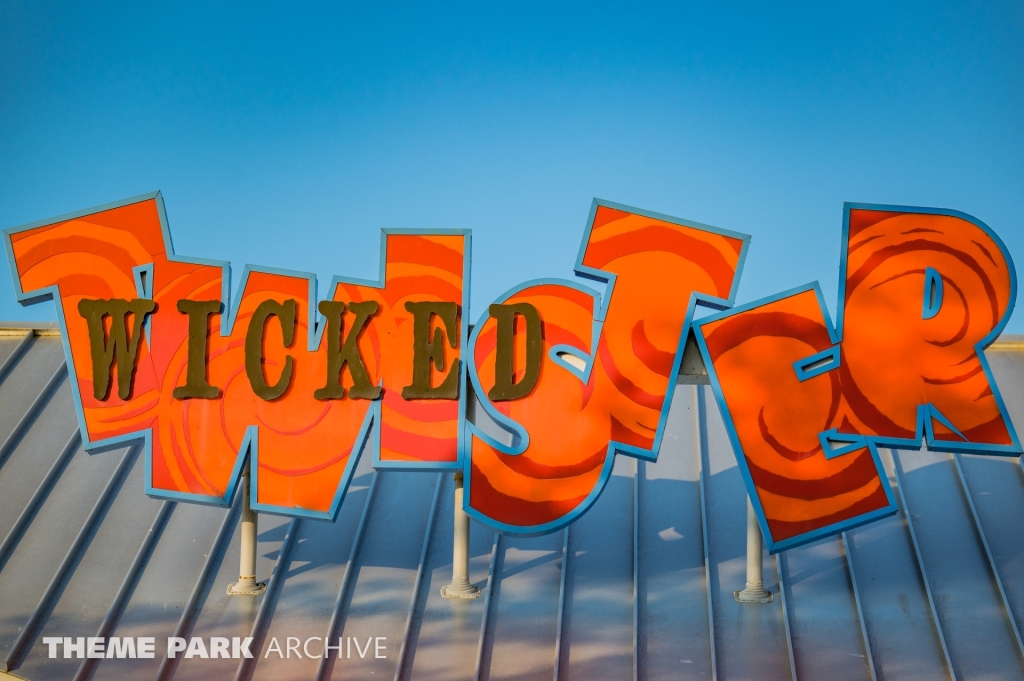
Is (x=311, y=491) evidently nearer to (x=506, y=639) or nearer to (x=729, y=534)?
(x=506, y=639)

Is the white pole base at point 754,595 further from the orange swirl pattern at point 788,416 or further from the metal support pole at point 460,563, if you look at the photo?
the metal support pole at point 460,563

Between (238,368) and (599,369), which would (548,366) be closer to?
(599,369)

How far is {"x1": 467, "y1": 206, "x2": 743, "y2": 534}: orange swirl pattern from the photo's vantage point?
320 inches

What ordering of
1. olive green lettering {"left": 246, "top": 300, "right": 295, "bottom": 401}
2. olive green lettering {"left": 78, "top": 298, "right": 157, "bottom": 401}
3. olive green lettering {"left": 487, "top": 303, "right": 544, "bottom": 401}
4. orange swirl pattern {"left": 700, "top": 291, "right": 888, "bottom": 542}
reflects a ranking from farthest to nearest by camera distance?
olive green lettering {"left": 78, "top": 298, "right": 157, "bottom": 401} → olive green lettering {"left": 246, "top": 300, "right": 295, "bottom": 401} → olive green lettering {"left": 487, "top": 303, "right": 544, "bottom": 401} → orange swirl pattern {"left": 700, "top": 291, "right": 888, "bottom": 542}

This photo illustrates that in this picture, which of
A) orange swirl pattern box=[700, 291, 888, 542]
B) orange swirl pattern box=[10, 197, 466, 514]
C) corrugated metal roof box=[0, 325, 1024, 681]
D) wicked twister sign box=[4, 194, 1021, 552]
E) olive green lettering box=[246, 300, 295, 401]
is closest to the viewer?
corrugated metal roof box=[0, 325, 1024, 681]

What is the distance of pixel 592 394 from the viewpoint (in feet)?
27.3

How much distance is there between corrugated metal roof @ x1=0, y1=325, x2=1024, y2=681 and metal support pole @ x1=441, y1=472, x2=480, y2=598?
12cm

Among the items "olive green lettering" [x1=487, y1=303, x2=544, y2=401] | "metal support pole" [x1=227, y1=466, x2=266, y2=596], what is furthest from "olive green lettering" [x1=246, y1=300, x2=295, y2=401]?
"olive green lettering" [x1=487, y1=303, x2=544, y2=401]

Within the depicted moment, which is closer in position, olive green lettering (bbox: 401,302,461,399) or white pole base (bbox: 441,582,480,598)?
white pole base (bbox: 441,582,480,598)

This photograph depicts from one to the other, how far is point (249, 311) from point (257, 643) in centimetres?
308

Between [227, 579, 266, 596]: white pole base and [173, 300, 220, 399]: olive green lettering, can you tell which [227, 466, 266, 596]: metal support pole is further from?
[173, 300, 220, 399]: olive green lettering

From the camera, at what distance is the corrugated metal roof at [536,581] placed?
753cm

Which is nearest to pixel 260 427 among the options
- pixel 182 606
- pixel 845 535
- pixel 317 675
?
pixel 182 606

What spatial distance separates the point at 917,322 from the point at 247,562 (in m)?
6.47
